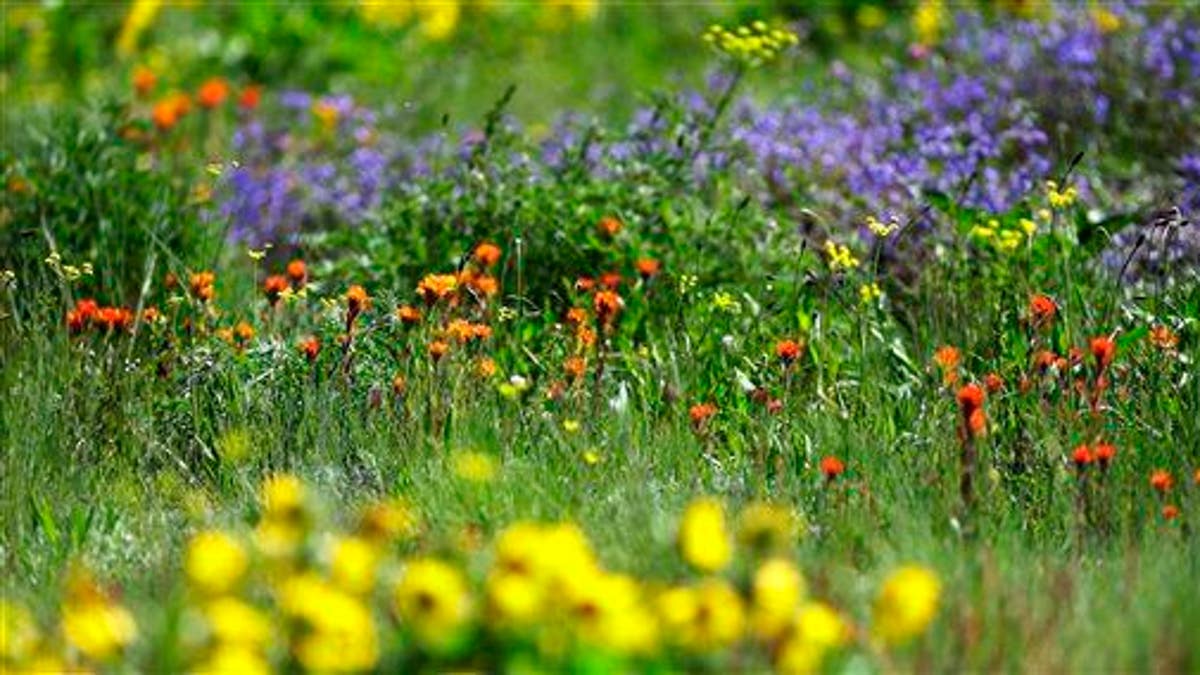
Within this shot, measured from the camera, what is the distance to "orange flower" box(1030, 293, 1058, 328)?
4.35 meters

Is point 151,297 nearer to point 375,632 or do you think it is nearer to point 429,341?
point 429,341

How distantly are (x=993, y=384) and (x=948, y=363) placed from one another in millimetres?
146

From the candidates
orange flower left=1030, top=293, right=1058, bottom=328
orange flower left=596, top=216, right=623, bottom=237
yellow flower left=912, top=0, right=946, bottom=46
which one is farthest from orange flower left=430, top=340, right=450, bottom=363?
yellow flower left=912, top=0, right=946, bottom=46

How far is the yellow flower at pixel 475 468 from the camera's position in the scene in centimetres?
391

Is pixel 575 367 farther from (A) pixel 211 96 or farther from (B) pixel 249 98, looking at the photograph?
(B) pixel 249 98

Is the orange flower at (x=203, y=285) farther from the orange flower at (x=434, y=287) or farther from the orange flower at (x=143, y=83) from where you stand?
the orange flower at (x=143, y=83)

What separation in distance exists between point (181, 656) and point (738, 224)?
A: 333cm

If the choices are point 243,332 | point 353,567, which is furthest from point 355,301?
point 353,567

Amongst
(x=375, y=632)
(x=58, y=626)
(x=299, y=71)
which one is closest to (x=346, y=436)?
(x=58, y=626)

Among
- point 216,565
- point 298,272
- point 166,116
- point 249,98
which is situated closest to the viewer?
point 216,565

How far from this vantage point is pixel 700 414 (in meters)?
4.32

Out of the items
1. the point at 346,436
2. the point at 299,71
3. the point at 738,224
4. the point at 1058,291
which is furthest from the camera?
the point at 299,71

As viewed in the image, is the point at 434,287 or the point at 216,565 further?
the point at 434,287

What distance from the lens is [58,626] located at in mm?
3428
